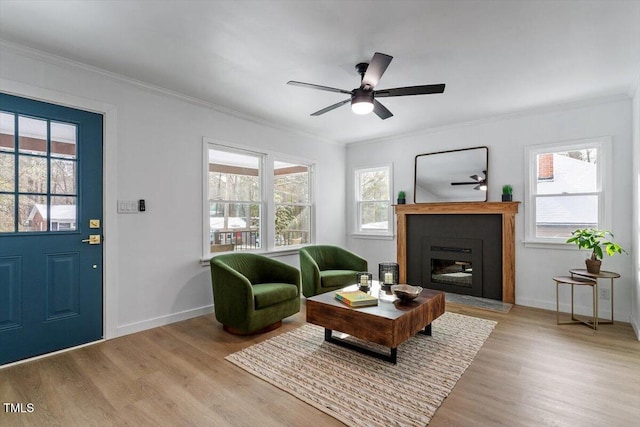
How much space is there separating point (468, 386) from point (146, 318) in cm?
314

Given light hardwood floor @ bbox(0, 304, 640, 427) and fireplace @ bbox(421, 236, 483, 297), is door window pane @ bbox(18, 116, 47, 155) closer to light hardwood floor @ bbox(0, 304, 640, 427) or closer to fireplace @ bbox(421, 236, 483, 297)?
light hardwood floor @ bbox(0, 304, 640, 427)

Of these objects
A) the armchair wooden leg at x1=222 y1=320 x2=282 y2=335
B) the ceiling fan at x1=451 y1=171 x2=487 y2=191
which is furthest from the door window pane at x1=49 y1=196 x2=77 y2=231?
the ceiling fan at x1=451 y1=171 x2=487 y2=191

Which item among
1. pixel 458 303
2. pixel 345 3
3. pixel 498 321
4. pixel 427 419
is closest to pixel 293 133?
pixel 345 3

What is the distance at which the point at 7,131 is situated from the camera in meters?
2.62

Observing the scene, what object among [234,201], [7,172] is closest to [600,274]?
[234,201]

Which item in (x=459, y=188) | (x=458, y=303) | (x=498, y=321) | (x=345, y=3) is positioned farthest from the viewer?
(x=459, y=188)

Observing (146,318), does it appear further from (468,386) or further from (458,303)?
(458,303)

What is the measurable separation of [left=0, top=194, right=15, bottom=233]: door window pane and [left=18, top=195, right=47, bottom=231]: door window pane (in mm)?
44

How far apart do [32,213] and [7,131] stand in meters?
0.69

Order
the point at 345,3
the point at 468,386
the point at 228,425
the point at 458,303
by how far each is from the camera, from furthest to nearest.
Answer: the point at 458,303, the point at 468,386, the point at 345,3, the point at 228,425

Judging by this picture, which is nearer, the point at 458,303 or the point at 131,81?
the point at 131,81

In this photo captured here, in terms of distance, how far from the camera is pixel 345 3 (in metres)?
2.08

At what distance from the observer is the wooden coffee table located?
2430 mm

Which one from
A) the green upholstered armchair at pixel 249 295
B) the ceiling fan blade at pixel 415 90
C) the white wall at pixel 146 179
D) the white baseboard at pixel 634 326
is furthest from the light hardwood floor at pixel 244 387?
the ceiling fan blade at pixel 415 90
